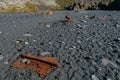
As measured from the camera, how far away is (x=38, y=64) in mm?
10703

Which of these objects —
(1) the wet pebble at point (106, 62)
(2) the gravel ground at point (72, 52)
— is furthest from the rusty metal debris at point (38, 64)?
(1) the wet pebble at point (106, 62)

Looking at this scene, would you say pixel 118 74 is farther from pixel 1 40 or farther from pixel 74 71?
pixel 1 40

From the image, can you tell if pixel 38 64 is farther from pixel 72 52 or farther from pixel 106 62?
pixel 106 62

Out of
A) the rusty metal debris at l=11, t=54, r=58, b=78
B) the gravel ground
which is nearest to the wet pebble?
the gravel ground

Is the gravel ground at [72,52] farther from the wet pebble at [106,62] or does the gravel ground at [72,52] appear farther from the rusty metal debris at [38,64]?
the rusty metal debris at [38,64]

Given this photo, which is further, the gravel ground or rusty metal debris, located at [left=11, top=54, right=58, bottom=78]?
rusty metal debris, located at [left=11, top=54, right=58, bottom=78]

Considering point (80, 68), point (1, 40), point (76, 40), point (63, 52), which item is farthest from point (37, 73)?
point (1, 40)

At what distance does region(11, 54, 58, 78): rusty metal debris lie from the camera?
1018cm

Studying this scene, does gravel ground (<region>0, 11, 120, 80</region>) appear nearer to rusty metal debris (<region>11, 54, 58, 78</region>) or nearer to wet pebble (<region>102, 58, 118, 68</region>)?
wet pebble (<region>102, 58, 118, 68</region>)

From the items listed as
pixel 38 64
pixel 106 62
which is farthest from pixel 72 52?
pixel 38 64

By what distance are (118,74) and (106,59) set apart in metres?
1.85

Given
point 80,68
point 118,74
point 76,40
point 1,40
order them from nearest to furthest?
point 118,74, point 80,68, point 76,40, point 1,40

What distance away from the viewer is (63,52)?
12.7 m

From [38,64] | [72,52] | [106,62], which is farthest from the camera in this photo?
[72,52]
